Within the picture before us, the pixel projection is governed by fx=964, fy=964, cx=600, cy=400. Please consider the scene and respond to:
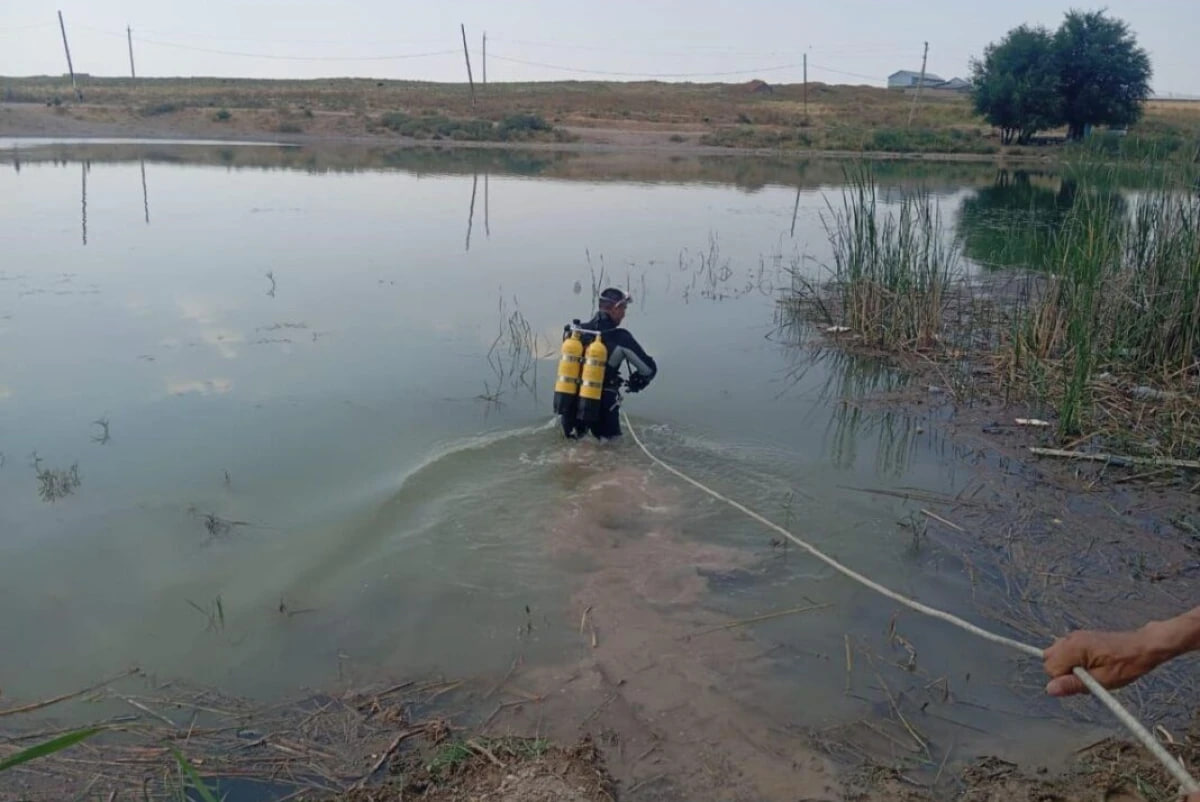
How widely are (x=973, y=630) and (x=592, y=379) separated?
166 inches

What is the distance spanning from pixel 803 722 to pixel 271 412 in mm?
5795

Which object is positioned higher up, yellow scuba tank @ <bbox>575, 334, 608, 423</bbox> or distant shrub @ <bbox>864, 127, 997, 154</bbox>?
distant shrub @ <bbox>864, 127, 997, 154</bbox>

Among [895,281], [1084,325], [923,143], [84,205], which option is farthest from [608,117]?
[1084,325]

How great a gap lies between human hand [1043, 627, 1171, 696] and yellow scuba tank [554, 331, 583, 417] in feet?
16.2

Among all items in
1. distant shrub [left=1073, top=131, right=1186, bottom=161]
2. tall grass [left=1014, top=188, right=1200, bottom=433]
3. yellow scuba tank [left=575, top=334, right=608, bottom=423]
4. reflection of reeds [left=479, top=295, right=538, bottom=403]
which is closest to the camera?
yellow scuba tank [left=575, top=334, right=608, bottom=423]

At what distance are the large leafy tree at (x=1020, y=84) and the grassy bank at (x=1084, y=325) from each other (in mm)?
39540

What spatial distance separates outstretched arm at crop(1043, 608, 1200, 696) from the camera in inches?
103

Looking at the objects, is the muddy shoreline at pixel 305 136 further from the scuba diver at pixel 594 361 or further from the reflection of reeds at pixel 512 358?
the scuba diver at pixel 594 361

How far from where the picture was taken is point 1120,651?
271 cm

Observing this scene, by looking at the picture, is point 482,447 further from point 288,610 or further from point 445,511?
point 288,610

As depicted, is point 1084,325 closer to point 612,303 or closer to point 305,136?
point 612,303

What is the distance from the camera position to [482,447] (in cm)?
803

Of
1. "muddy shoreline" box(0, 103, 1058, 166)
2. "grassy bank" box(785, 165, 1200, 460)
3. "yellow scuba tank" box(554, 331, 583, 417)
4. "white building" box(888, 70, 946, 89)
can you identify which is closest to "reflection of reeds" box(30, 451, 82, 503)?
"yellow scuba tank" box(554, 331, 583, 417)

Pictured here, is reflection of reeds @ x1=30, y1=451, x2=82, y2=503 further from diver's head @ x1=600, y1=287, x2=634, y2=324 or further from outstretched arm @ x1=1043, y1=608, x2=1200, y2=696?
outstretched arm @ x1=1043, y1=608, x2=1200, y2=696
